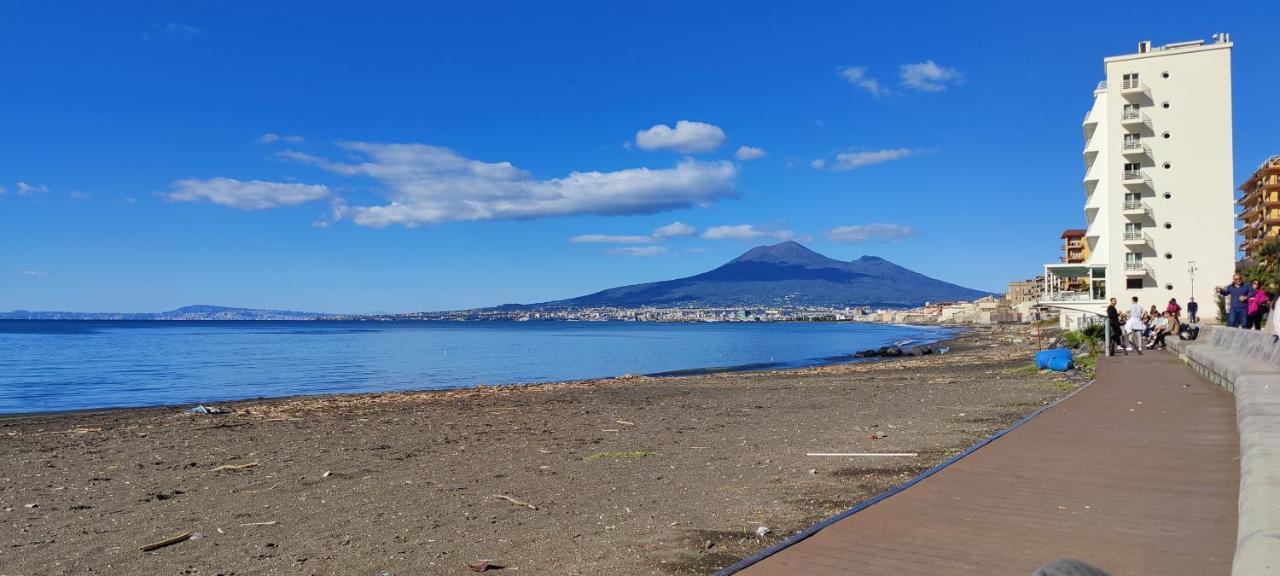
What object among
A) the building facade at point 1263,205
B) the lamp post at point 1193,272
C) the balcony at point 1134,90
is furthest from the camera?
the building facade at point 1263,205

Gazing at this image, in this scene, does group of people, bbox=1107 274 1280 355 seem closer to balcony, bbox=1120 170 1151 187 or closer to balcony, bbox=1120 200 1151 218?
balcony, bbox=1120 200 1151 218

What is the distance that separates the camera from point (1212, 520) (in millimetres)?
5234

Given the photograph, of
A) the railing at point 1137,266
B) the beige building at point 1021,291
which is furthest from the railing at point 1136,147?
the beige building at point 1021,291

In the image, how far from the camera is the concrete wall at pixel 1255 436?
3.51 metres

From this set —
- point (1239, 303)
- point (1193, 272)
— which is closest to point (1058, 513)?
point (1239, 303)

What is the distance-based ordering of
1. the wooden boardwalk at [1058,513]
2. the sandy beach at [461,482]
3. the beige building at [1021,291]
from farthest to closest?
the beige building at [1021,291], the sandy beach at [461,482], the wooden boardwalk at [1058,513]

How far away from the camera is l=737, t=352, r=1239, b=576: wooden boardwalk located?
4.55 meters

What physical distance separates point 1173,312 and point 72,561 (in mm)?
28010

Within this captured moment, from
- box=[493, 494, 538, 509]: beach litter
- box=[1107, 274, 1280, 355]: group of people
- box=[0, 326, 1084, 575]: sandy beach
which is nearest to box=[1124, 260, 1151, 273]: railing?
box=[1107, 274, 1280, 355]: group of people

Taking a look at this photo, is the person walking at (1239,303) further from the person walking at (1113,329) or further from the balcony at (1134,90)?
the balcony at (1134,90)

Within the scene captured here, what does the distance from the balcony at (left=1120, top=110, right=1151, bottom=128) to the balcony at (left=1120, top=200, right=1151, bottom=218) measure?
14.7 feet

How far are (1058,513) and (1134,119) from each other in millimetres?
52282

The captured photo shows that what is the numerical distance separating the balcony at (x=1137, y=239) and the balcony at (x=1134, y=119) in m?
6.33

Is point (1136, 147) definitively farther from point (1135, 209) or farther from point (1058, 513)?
point (1058, 513)
